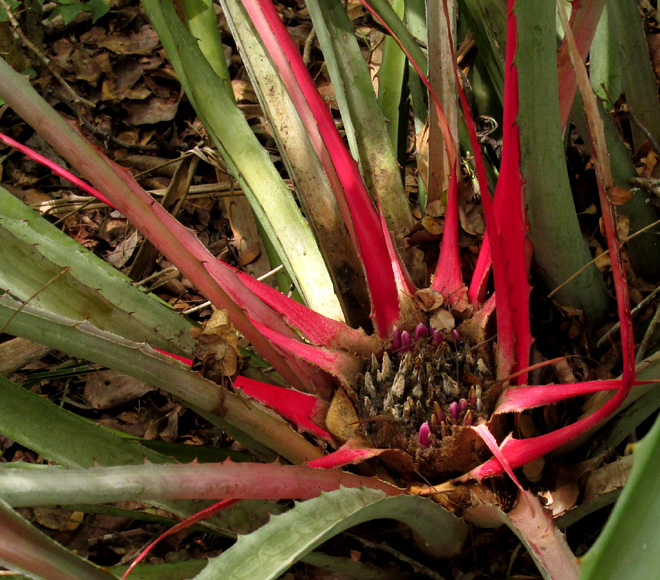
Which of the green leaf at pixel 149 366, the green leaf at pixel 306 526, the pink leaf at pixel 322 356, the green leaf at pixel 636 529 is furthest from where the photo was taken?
the pink leaf at pixel 322 356

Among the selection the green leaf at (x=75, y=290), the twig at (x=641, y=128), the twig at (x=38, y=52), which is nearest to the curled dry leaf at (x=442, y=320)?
the green leaf at (x=75, y=290)

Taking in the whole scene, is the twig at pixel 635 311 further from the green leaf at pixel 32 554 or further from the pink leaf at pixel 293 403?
the green leaf at pixel 32 554

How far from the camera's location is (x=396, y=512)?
2.31ft

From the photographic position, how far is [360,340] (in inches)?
36.5

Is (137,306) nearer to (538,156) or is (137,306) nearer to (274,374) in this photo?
(274,374)

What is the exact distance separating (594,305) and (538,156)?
0.32 metres

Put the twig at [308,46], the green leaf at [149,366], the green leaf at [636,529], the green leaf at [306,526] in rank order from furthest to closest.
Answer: the twig at [308,46] → the green leaf at [149,366] → the green leaf at [306,526] → the green leaf at [636,529]

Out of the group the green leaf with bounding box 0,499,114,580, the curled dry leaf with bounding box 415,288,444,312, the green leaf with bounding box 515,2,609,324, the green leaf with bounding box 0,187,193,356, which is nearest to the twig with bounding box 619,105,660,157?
the green leaf with bounding box 515,2,609,324

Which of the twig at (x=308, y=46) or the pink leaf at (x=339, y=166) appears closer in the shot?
the pink leaf at (x=339, y=166)

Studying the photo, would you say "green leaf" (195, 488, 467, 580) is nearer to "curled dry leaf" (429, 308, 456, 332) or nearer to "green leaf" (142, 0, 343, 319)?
"curled dry leaf" (429, 308, 456, 332)

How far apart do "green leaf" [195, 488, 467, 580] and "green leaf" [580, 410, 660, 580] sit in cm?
28

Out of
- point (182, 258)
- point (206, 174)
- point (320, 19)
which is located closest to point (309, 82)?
point (320, 19)

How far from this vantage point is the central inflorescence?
82cm

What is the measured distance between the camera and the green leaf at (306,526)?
1.74 feet
